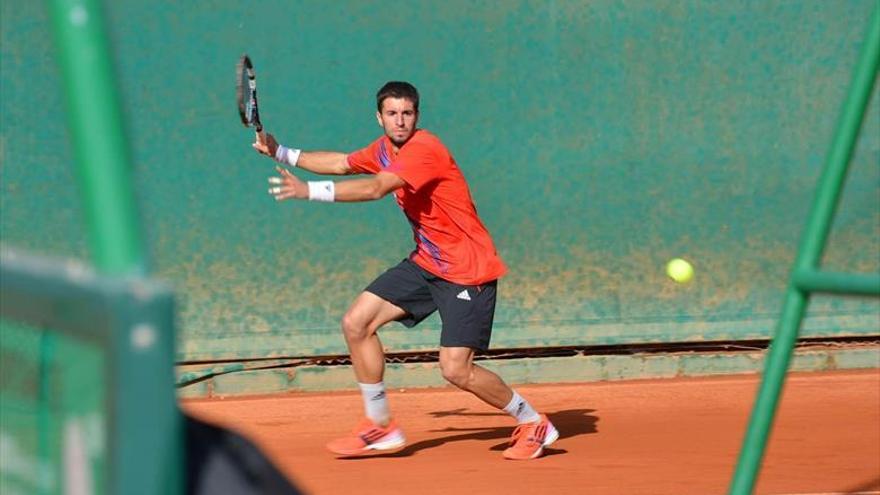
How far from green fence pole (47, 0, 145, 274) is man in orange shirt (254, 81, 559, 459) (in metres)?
4.73

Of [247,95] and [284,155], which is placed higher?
[247,95]

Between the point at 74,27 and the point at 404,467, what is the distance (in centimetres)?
494

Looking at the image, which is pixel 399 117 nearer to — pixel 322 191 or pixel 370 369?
pixel 322 191

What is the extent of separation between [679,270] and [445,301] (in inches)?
81.0

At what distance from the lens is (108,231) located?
43.7 inches

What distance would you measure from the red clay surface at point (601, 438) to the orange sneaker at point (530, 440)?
0.18ft

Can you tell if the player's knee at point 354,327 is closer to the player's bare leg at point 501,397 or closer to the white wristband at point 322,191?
the player's bare leg at point 501,397

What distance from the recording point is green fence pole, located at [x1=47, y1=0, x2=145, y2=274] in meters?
1.11

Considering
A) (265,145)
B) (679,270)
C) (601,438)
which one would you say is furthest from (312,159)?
(679,270)

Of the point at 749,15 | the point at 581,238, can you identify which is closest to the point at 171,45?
the point at 581,238

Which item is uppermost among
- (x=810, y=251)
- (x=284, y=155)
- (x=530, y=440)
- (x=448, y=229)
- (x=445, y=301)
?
(x=284, y=155)

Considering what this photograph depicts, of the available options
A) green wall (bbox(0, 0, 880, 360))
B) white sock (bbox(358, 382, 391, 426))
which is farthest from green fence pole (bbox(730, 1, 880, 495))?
green wall (bbox(0, 0, 880, 360))

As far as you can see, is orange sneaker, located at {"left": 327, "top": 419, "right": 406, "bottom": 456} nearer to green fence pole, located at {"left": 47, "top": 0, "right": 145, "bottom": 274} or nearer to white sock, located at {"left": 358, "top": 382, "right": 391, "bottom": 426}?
white sock, located at {"left": 358, "top": 382, "right": 391, "bottom": 426}

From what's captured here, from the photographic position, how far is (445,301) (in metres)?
6.05
